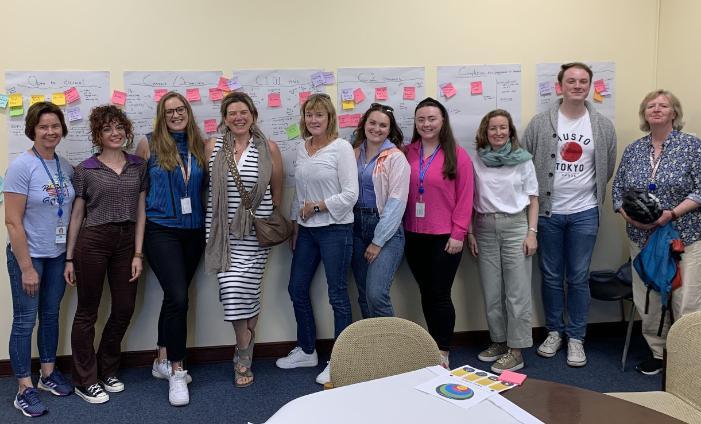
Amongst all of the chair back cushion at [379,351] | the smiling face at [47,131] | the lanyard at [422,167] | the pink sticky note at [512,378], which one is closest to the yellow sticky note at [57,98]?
the smiling face at [47,131]

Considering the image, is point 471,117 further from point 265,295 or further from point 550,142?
point 265,295

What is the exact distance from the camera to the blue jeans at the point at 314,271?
10.5ft

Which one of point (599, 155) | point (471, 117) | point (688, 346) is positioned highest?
point (471, 117)

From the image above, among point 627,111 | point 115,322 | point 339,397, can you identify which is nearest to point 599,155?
point 627,111

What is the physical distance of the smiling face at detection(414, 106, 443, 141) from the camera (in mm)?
3176

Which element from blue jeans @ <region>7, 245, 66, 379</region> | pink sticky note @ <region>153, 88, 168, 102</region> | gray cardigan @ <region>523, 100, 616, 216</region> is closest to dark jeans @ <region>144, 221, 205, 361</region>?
blue jeans @ <region>7, 245, 66, 379</region>

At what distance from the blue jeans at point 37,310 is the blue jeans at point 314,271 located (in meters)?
1.32

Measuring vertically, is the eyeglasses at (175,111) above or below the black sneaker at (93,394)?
above

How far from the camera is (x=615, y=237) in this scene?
3895 mm

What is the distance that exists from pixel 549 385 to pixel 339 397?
612 mm

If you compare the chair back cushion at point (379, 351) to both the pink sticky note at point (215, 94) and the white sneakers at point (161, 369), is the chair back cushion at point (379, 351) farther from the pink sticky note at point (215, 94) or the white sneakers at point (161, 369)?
the pink sticky note at point (215, 94)

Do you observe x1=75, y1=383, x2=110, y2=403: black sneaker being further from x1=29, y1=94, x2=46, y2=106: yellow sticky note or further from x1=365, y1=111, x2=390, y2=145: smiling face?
x1=365, y1=111, x2=390, y2=145: smiling face

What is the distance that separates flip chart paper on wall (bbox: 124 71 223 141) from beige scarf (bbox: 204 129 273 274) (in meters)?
0.44

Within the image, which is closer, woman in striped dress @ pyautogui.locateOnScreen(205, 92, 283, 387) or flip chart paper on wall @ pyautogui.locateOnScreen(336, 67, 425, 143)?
woman in striped dress @ pyautogui.locateOnScreen(205, 92, 283, 387)
